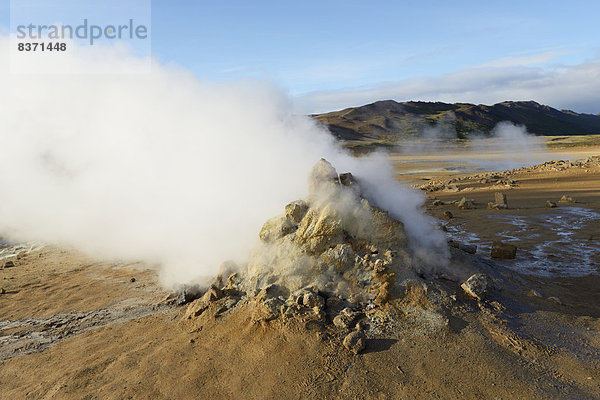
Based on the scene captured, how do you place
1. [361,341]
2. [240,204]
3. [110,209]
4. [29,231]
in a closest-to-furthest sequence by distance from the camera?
[361,341], [240,204], [110,209], [29,231]

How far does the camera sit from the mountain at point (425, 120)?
83.6 metres

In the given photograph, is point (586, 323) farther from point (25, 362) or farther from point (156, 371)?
point (25, 362)

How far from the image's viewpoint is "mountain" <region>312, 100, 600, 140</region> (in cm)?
8356

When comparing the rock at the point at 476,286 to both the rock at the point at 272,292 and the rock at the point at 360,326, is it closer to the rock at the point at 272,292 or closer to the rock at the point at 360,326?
the rock at the point at 360,326

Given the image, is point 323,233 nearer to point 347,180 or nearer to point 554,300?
point 347,180

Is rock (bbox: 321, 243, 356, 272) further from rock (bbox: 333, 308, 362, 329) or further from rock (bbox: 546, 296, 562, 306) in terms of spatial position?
rock (bbox: 546, 296, 562, 306)

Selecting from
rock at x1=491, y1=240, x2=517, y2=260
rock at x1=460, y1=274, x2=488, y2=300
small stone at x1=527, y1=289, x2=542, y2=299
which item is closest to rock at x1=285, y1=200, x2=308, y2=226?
rock at x1=460, y1=274, x2=488, y2=300

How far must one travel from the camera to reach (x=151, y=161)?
9.08 meters

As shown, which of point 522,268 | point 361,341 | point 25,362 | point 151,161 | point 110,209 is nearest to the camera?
point 361,341

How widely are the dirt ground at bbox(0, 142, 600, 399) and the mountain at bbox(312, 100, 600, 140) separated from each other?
6582 centimetres

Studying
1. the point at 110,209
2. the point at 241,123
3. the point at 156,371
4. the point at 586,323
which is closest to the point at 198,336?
the point at 156,371

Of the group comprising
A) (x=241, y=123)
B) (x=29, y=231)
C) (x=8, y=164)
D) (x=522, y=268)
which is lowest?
(x=29, y=231)

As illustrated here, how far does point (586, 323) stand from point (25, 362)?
6.86m

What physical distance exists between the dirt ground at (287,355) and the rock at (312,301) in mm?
271
